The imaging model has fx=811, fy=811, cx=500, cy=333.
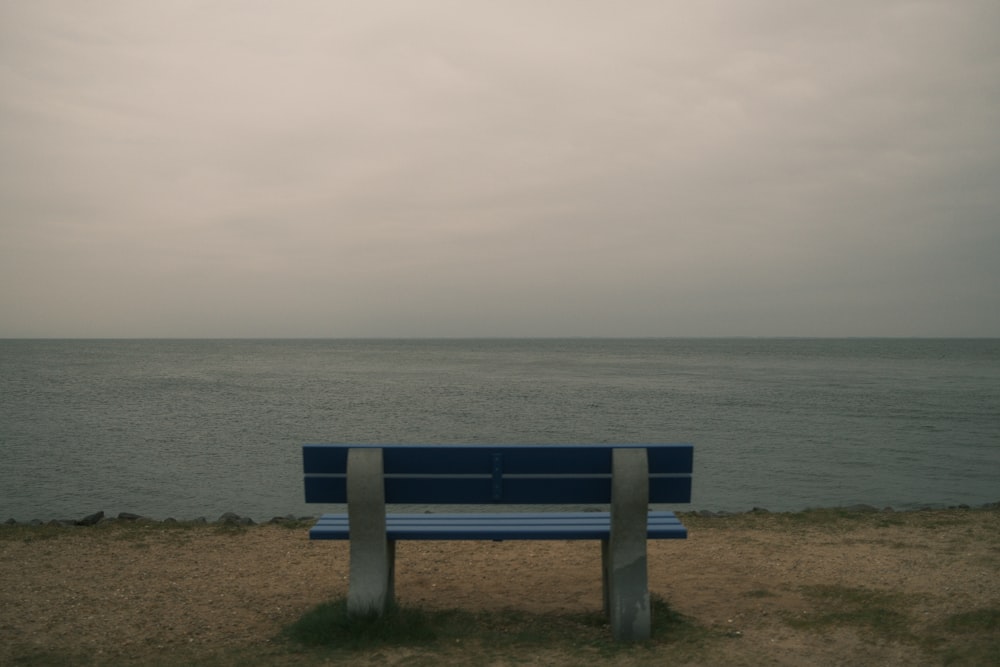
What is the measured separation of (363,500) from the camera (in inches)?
203

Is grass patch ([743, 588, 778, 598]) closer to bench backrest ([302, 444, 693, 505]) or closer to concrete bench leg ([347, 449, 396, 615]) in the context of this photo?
bench backrest ([302, 444, 693, 505])

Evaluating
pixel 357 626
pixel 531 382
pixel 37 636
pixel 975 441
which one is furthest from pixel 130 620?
pixel 531 382

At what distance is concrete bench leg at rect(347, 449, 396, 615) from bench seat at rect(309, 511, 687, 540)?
13 cm

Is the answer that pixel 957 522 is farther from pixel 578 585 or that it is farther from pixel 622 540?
pixel 622 540

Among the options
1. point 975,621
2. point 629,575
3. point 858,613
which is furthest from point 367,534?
point 975,621

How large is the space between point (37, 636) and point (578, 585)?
3932mm

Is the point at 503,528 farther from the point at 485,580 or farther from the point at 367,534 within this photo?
the point at 485,580

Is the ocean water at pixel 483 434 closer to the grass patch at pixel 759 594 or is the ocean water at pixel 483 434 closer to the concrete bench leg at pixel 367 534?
the grass patch at pixel 759 594

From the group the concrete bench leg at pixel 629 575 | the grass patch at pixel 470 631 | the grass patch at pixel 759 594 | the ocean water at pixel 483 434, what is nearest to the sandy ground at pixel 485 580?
the grass patch at pixel 759 594

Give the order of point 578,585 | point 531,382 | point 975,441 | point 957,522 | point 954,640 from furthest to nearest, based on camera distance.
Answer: point 531,382 < point 975,441 < point 957,522 < point 578,585 < point 954,640

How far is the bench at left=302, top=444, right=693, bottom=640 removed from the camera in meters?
5.08

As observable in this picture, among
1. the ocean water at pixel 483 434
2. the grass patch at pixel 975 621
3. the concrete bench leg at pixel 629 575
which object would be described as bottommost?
the ocean water at pixel 483 434

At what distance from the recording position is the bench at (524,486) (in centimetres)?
508

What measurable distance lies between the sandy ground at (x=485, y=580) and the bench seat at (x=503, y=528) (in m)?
0.76
